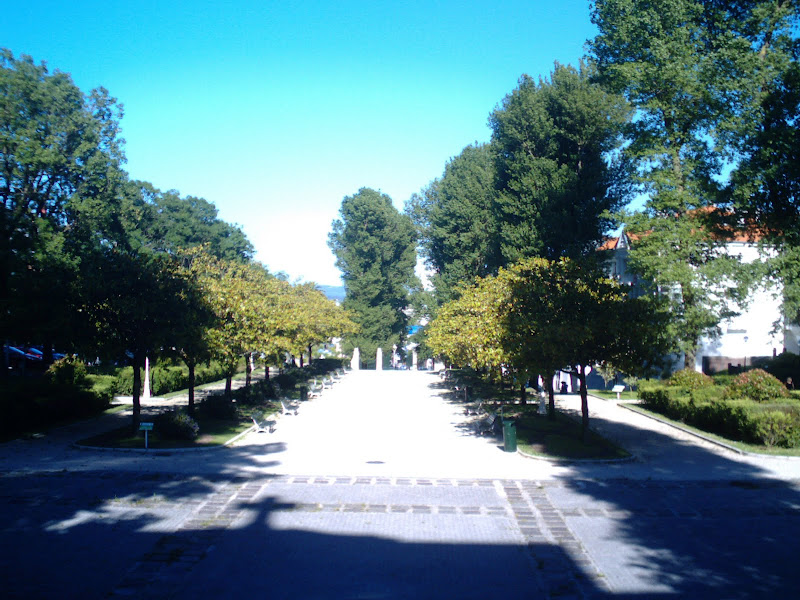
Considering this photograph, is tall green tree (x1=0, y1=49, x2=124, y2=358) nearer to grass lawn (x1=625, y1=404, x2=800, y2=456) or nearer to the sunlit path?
the sunlit path

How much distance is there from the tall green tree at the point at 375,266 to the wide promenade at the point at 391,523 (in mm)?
40774

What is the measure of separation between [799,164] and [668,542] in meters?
17.2

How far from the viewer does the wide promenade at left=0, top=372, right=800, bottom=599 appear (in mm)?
8164

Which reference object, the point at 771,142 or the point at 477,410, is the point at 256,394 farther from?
the point at 771,142

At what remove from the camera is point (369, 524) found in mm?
10602

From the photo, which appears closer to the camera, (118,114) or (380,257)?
(118,114)

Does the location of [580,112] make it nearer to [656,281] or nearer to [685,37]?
[685,37]

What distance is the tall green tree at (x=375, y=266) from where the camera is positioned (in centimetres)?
5856

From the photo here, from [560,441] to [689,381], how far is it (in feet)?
32.7

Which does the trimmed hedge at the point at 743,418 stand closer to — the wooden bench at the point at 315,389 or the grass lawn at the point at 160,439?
the grass lawn at the point at 160,439

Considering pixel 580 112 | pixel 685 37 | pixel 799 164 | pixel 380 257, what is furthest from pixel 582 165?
pixel 380 257

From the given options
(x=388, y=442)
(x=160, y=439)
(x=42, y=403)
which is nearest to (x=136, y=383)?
(x=160, y=439)

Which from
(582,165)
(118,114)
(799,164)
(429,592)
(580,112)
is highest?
(118,114)

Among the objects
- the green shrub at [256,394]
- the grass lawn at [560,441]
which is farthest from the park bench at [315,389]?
the grass lawn at [560,441]
